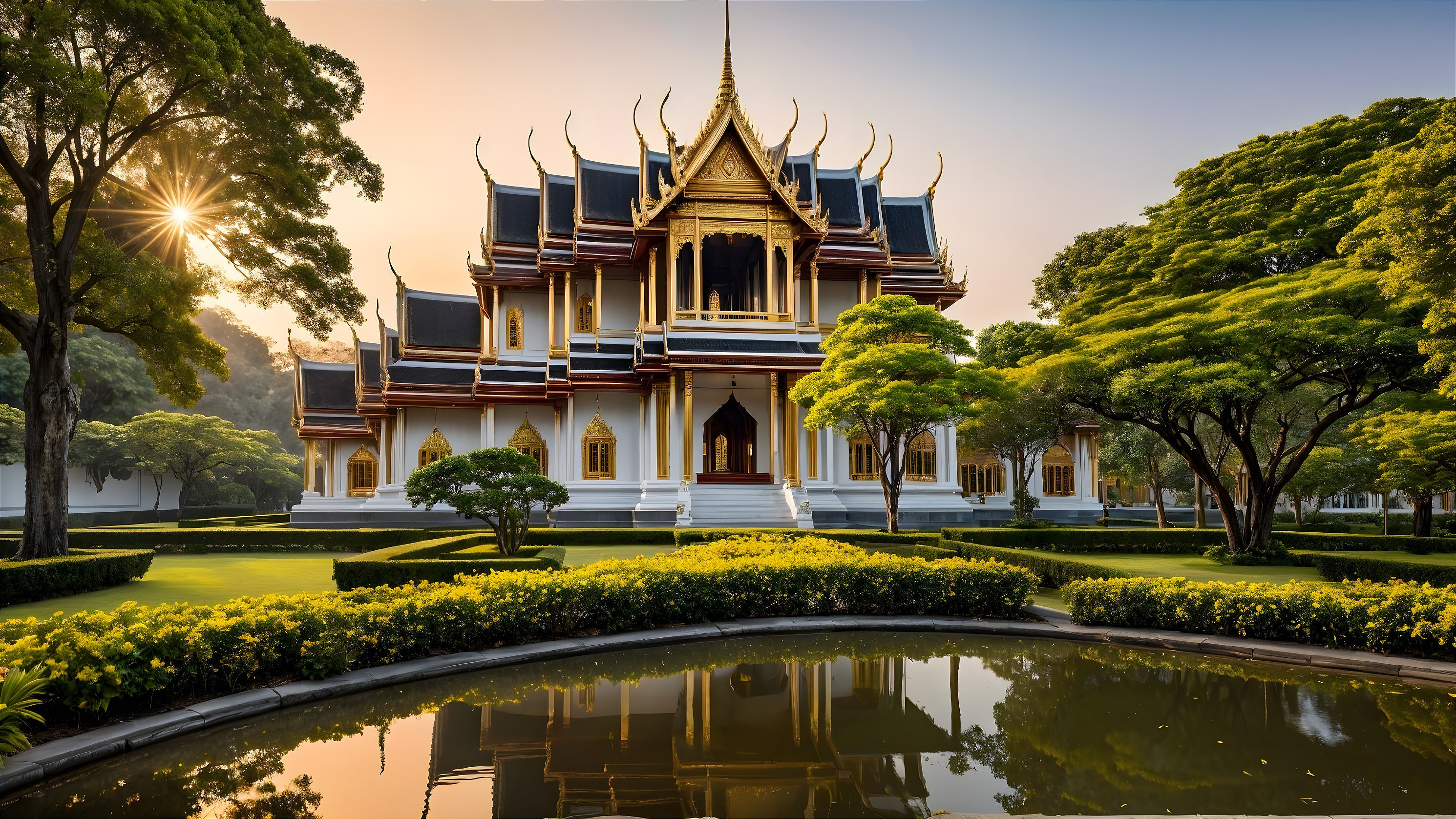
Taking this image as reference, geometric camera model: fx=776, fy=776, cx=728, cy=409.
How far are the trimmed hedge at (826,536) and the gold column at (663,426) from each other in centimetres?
596

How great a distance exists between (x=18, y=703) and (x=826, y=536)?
39.4 ft

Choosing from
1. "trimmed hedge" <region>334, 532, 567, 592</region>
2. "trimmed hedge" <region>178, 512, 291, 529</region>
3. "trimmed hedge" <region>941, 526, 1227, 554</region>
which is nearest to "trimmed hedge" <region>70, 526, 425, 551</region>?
"trimmed hedge" <region>178, 512, 291, 529</region>

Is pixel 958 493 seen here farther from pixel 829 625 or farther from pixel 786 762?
pixel 786 762

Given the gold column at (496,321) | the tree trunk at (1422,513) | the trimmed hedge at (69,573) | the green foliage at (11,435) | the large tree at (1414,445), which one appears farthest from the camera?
the green foliage at (11,435)

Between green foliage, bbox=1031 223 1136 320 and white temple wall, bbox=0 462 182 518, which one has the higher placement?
green foliage, bbox=1031 223 1136 320

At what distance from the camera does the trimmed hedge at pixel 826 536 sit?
47.5 feet

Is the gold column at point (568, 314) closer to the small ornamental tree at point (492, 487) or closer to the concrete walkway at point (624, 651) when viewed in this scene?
the small ornamental tree at point (492, 487)

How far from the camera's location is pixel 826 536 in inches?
587

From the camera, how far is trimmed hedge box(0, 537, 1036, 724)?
17.8 ft

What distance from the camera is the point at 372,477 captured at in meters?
29.5

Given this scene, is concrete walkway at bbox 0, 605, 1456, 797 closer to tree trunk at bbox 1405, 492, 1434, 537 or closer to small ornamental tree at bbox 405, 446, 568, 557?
small ornamental tree at bbox 405, 446, 568, 557

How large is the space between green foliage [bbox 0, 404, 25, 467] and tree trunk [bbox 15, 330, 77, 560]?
2374 cm

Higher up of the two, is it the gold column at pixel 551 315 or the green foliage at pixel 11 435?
the gold column at pixel 551 315

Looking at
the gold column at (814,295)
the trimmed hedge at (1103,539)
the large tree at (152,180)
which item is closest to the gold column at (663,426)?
the gold column at (814,295)
